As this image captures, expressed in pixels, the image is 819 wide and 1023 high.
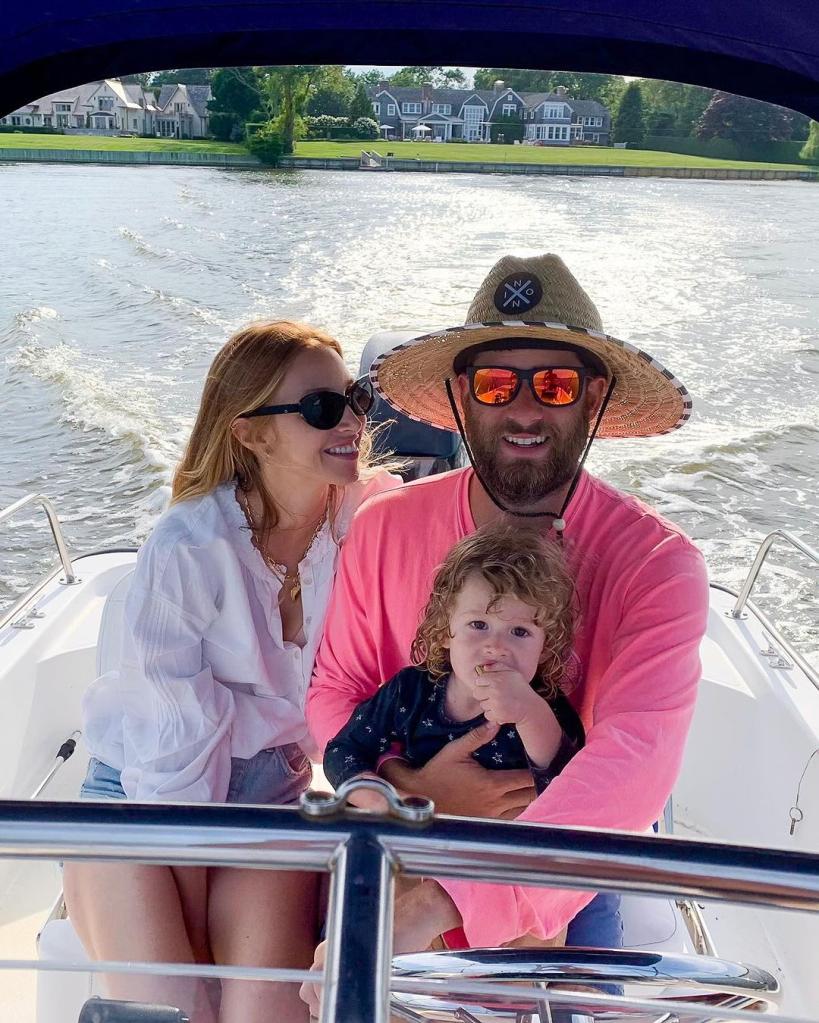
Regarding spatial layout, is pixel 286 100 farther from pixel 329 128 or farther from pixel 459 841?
pixel 459 841

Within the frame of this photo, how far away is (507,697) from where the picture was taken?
144 centimetres

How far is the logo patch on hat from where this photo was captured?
166 centimetres

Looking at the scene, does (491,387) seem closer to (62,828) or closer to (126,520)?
(62,828)

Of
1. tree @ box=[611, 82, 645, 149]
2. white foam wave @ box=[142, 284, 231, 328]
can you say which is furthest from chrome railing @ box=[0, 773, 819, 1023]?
tree @ box=[611, 82, 645, 149]

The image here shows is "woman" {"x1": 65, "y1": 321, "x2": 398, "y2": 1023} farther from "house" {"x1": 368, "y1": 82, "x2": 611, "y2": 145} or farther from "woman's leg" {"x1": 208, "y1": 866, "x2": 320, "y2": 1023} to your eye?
Result: "house" {"x1": 368, "y1": 82, "x2": 611, "y2": 145}

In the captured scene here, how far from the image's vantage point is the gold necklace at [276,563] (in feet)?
5.97

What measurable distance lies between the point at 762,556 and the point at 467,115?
30413 millimetres

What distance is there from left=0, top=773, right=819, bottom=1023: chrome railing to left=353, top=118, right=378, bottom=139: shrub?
81.8ft

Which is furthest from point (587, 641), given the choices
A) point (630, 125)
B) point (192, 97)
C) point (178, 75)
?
point (192, 97)

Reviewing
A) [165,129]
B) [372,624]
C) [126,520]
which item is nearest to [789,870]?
[372,624]

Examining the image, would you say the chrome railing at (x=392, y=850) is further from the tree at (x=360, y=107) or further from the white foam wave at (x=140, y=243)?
the tree at (x=360, y=107)

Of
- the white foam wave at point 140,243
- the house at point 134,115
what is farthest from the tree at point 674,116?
the house at point 134,115


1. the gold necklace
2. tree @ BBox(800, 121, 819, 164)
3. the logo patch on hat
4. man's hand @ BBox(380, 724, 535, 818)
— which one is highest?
tree @ BBox(800, 121, 819, 164)

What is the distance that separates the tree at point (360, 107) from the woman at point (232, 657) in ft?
62.6
